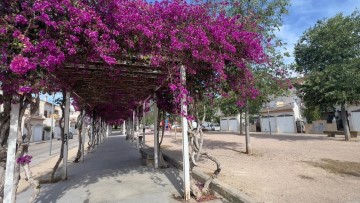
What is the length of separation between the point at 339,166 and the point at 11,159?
366 inches

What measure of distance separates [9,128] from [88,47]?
1.60m

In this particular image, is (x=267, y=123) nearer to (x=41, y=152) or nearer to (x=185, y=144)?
(x=41, y=152)

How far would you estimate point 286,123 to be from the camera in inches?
1543

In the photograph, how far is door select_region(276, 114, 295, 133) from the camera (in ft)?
126

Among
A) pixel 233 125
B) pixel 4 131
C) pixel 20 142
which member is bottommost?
pixel 20 142

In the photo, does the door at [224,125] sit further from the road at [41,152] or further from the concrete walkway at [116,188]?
the concrete walkway at [116,188]

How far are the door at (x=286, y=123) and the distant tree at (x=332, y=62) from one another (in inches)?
793

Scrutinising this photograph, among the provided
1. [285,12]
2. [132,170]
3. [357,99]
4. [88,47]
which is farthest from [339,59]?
[88,47]

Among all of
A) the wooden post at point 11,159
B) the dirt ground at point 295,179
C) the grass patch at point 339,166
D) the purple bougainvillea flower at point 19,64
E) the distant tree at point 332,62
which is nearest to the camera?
the purple bougainvillea flower at point 19,64

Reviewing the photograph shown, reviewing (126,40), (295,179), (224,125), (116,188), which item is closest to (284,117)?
(224,125)

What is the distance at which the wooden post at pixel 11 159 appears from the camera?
148 inches

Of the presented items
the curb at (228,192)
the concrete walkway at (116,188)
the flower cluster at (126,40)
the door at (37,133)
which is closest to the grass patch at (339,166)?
the flower cluster at (126,40)

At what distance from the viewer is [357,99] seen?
1708 cm

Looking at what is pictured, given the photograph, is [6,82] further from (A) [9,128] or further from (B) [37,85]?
(A) [9,128]
